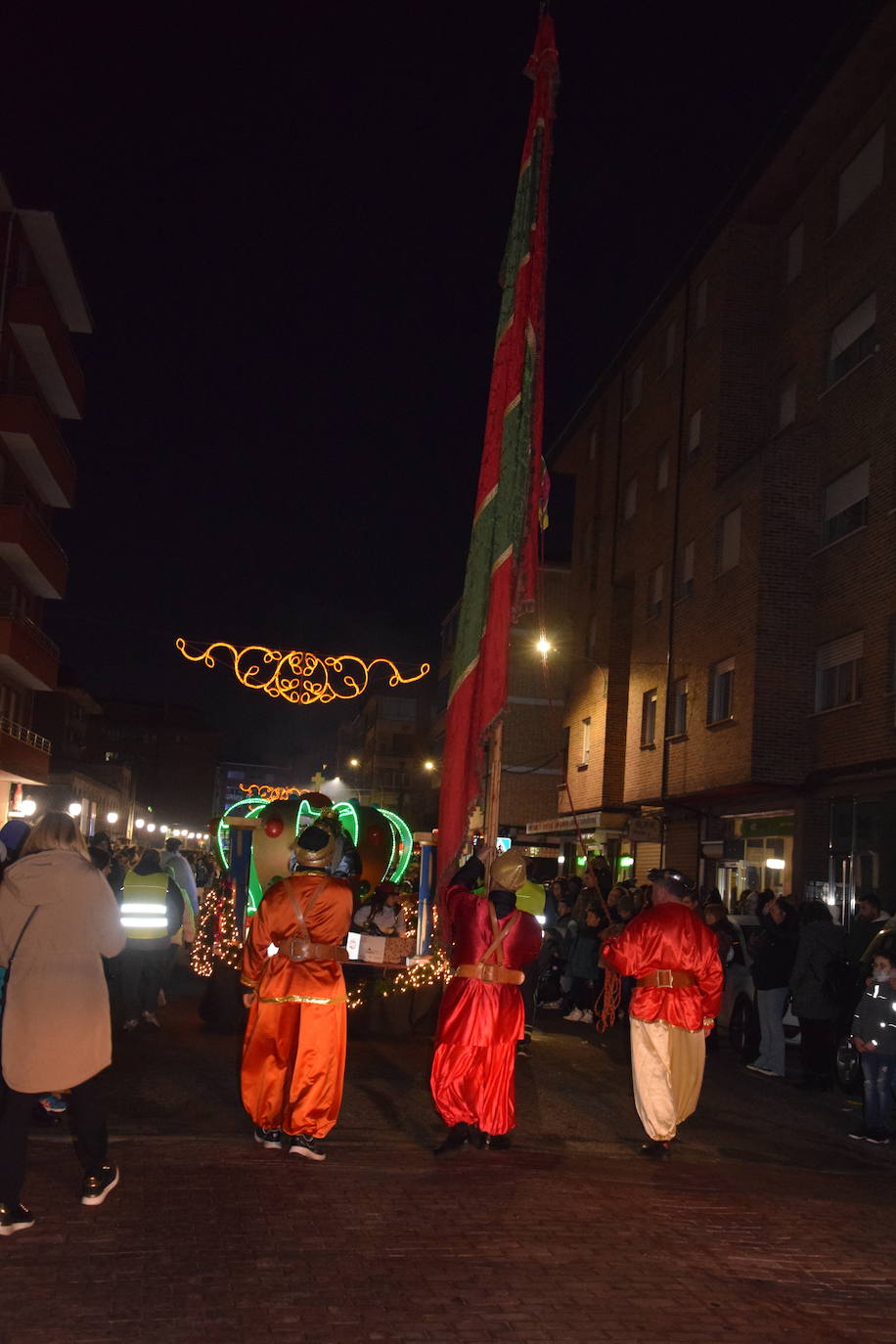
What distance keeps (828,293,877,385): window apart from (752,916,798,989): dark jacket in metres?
11.0

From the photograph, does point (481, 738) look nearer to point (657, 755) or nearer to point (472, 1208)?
point (472, 1208)

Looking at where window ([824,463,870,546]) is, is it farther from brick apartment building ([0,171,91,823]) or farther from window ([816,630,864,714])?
brick apartment building ([0,171,91,823])

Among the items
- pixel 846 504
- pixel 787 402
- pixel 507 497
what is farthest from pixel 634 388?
pixel 507 497

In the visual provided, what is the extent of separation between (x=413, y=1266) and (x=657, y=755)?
2340cm

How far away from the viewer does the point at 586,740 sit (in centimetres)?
3512

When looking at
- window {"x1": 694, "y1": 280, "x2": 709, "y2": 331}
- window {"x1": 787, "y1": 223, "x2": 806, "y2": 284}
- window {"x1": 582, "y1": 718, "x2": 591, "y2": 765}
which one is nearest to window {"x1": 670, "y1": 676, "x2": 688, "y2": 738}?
window {"x1": 582, "y1": 718, "x2": 591, "y2": 765}

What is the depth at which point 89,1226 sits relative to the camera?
6336 millimetres

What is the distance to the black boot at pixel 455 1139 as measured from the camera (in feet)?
28.0

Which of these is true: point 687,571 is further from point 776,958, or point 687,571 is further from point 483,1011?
point 483,1011

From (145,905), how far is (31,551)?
81.7ft

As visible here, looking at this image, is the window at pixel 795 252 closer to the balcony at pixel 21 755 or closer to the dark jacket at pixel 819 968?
the dark jacket at pixel 819 968

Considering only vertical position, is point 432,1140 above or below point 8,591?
below

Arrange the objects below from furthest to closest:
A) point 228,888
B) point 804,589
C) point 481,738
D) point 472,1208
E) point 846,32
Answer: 1. point 804,589
2. point 846,32
3. point 228,888
4. point 481,738
5. point 472,1208

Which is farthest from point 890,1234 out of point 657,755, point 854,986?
point 657,755
